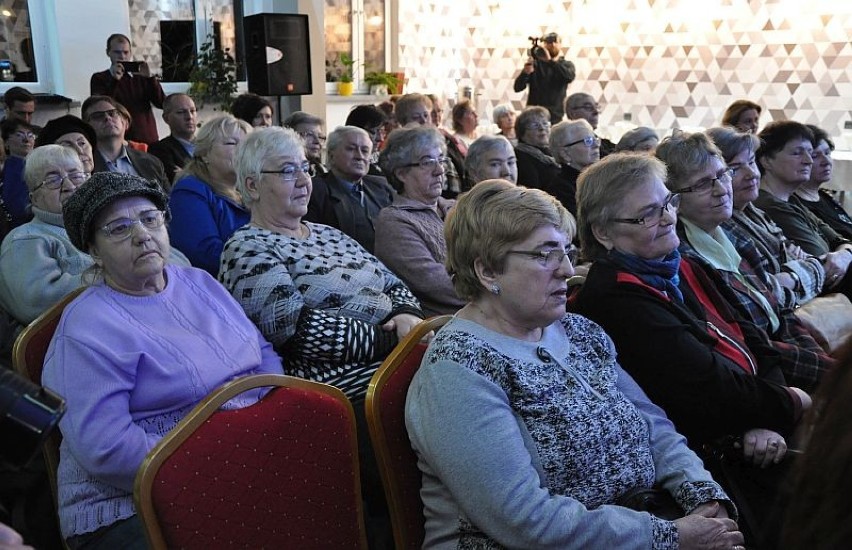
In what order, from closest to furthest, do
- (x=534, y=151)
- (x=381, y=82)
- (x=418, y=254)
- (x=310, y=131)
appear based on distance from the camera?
(x=418, y=254), (x=310, y=131), (x=534, y=151), (x=381, y=82)

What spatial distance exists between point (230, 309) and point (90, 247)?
0.36 metres

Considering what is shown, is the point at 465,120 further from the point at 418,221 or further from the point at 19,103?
the point at 418,221

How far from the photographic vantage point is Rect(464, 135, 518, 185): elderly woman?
3.72 meters

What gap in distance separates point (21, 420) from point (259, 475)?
63 centimetres

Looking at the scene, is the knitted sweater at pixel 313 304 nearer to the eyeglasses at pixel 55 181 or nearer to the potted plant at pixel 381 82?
the eyeglasses at pixel 55 181

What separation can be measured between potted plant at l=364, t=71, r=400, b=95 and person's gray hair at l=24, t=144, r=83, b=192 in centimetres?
692

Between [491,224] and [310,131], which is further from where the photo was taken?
[310,131]

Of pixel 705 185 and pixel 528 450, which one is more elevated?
pixel 705 185

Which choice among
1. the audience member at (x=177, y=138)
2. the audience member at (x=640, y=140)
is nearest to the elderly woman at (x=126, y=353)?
the audience member at (x=640, y=140)

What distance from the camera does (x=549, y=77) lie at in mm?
8234

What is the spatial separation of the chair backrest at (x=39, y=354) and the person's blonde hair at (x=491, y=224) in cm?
93

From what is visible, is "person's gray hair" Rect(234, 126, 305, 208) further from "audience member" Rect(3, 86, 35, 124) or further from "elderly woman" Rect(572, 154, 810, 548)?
"audience member" Rect(3, 86, 35, 124)

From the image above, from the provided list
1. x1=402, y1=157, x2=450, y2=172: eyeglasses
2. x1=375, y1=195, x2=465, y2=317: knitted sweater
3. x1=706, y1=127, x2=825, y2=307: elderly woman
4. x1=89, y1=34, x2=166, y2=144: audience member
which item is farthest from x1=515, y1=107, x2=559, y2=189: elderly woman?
x1=89, y1=34, x2=166, y2=144: audience member

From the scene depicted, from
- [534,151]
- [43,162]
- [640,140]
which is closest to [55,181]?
[43,162]
